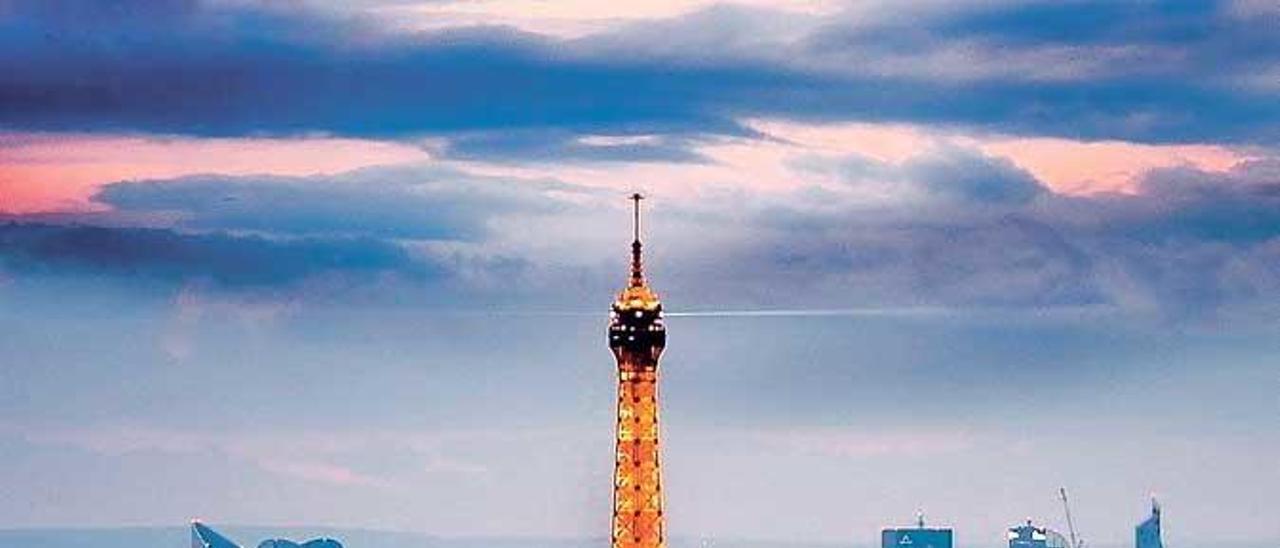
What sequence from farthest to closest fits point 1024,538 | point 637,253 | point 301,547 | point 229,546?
point 1024,538 < point 229,546 < point 301,547 < point 637,253

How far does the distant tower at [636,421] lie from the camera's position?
301ft

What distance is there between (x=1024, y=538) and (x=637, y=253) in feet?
340

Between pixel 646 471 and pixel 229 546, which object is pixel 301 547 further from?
pixel 646 471

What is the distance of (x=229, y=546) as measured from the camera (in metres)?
177

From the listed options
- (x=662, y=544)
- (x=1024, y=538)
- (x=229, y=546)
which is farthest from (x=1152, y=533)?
(x=662, y=544)

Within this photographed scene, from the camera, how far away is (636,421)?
91.9 m

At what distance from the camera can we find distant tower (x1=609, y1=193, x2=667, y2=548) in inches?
3617

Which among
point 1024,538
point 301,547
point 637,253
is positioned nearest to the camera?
point 637,253

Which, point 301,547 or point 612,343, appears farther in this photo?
point 301,547

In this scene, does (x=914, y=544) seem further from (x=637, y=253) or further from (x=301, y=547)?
(x=637, y=253)

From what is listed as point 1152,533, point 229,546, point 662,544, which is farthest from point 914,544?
point 662,544

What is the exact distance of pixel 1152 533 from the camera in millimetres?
188000

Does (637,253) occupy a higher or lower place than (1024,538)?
lower

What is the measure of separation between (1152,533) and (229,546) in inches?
1521
